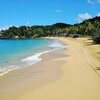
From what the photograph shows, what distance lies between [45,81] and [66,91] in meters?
2.58

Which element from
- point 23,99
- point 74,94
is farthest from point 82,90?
point 23,99

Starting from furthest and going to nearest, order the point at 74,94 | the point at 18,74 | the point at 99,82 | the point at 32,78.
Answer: the point at 18,74, the point at 32,78, the point at 99,82, the point at 74,94

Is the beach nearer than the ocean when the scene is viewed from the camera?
Yes

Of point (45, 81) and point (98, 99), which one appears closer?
point (98, 99)

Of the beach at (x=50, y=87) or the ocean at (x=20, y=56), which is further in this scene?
the ocean at (x=20, y=56)

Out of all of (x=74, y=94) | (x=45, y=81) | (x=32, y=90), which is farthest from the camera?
(x=45, y=81)

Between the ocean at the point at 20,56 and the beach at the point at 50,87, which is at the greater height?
the beach at the point at 50,87

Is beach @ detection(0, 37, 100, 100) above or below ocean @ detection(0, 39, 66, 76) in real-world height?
above

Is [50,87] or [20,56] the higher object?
[50,87]

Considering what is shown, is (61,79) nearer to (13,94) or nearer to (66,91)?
(66,91)

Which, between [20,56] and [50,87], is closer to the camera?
[50,87]

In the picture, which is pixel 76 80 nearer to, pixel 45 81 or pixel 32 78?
pixel 45 81

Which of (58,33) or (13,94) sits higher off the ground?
(13,94)

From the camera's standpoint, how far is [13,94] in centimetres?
1098
